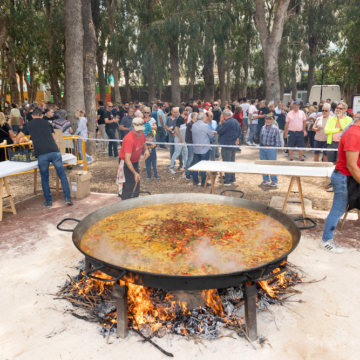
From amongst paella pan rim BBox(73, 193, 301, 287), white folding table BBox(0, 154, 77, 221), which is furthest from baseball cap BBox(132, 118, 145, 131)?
white folding table BBox(0, 154, 77, 221)

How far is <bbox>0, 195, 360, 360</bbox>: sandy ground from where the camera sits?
2.97 m

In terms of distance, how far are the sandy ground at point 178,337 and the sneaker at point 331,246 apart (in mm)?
108

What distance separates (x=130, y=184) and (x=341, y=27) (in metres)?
21.4

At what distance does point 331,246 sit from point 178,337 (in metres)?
2.80

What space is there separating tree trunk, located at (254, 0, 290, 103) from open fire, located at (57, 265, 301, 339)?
45.2 feet

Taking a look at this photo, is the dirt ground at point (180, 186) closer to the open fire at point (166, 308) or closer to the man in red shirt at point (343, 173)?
the man in red shirt at point (343, 173)

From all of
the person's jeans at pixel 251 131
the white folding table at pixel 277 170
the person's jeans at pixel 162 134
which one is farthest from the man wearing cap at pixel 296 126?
the person's jeans at pixel 162 134

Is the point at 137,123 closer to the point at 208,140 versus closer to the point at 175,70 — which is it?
the point at 208,140

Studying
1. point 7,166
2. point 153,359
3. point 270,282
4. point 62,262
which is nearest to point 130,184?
point 62,262

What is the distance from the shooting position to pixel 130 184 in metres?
6.18

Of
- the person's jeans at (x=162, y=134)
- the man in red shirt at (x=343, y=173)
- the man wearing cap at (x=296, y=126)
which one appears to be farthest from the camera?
the person's jeans at (x=162, y=134)

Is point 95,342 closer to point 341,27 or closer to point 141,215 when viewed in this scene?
point 141,215

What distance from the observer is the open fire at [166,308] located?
321cm

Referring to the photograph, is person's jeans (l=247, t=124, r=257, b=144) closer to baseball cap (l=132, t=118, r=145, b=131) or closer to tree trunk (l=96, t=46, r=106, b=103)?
baseball cap (l=132, t=118, r=145, b=131)
